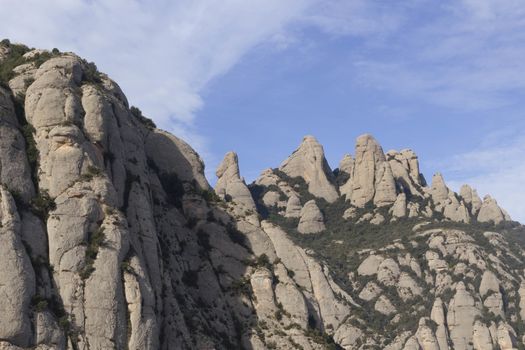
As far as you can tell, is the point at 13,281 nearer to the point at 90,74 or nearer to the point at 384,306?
the point at 90,74

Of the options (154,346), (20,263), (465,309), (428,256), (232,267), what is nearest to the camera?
(20,263)

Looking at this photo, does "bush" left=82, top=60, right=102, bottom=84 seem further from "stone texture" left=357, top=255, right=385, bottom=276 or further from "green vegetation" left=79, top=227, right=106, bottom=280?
"stone texture" left=357, top=255, right=385, bottom=276

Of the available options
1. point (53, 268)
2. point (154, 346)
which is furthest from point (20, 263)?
point (154, 346)

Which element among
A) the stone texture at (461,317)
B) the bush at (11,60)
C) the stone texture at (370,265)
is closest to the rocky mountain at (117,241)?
the bush at (11,60)

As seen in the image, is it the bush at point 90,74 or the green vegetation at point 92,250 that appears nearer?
the green vegetation at point 92,250

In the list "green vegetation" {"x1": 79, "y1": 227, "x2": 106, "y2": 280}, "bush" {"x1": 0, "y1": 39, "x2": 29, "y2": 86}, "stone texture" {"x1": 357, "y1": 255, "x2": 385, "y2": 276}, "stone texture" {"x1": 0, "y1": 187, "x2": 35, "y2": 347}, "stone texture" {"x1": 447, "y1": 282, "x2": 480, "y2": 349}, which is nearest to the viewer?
"stone texture" {"x1": 0, "y1": 187, "x2": 35, "y2": 347}

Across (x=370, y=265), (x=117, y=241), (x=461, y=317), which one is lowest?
(x=117, y=241)

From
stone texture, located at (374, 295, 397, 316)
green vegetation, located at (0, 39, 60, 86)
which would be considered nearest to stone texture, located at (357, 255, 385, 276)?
stone texture, located at (374, 295, 397, 316)

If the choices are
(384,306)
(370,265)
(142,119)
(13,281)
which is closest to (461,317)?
(384,306)

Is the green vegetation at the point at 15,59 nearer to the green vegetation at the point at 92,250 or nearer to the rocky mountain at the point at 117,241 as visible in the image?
the rocky mountain at the point at 117,241

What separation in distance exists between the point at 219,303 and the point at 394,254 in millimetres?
107253

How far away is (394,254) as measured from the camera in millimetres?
176250

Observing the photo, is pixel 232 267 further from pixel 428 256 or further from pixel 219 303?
pixel 428 256

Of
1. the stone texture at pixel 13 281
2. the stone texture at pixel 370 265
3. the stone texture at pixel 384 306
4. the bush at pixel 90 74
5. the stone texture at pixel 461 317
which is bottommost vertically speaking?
the stone texture at pixel 13 281
